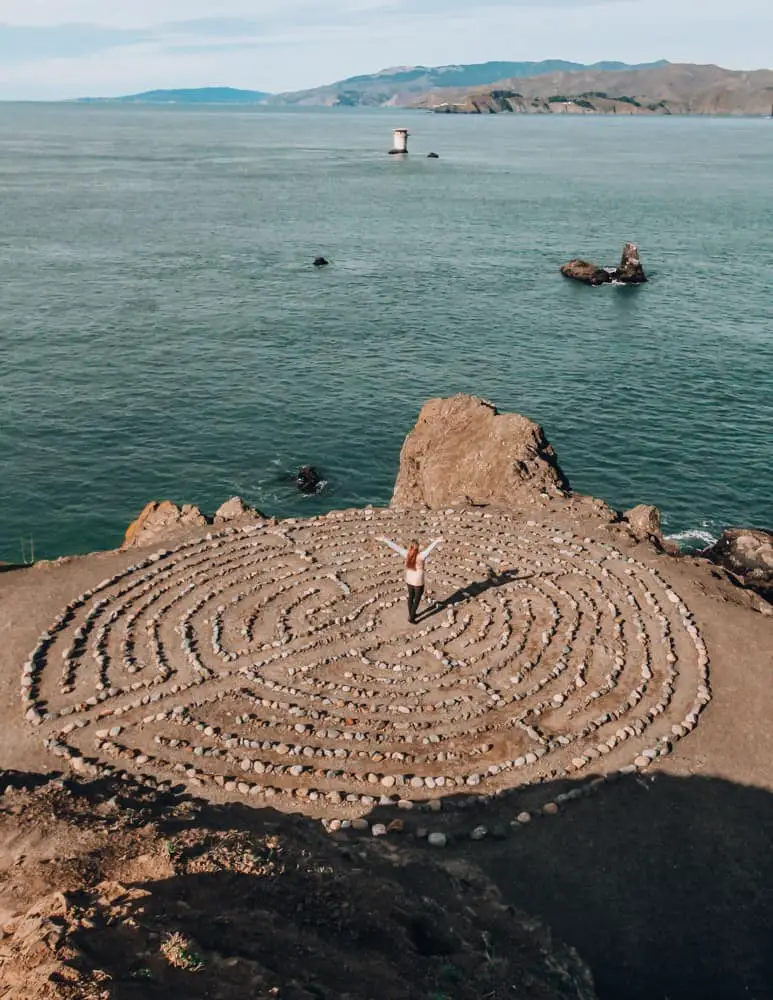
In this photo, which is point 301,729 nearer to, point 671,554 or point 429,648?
point 429,648

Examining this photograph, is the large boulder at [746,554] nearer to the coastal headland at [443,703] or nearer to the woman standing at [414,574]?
the coastal headland at [443,703]

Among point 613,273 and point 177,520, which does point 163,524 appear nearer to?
point 177,520

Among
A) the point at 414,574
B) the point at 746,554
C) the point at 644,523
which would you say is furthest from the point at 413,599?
the point at 746,554

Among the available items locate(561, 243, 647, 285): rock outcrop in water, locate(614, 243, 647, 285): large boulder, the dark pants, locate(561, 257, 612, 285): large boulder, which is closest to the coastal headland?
the dark pants

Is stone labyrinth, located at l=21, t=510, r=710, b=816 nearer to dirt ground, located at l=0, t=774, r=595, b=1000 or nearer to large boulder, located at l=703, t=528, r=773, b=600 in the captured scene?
dirt ground, located at l=0, t=774, r=595, b=1000

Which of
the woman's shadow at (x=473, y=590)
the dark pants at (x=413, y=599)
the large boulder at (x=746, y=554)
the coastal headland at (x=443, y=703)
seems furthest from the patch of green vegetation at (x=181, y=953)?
the large boulder at (x=746, y=554)

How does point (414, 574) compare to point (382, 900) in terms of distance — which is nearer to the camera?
point (382, 900)
